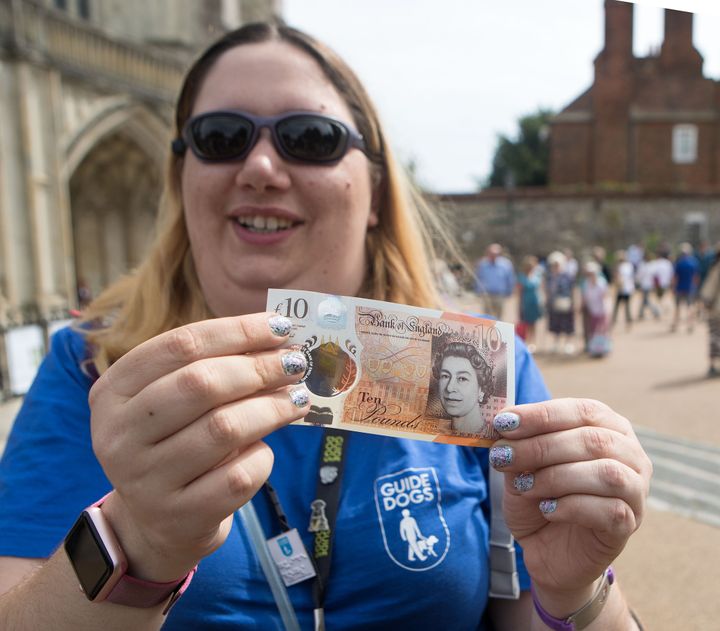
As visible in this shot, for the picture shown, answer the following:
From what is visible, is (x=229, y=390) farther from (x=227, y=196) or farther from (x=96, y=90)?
(x=96, y=90)

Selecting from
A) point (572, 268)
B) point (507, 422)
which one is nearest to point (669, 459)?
point (507, 422)

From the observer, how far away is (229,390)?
3.73 feet

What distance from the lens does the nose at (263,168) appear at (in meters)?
1.76

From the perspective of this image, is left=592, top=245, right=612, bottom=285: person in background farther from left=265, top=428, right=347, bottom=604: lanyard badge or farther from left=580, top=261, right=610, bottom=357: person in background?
left=265, top=428, right=347, bottom=604: lanyard badge

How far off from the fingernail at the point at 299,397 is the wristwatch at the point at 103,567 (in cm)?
41

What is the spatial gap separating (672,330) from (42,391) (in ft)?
49.2

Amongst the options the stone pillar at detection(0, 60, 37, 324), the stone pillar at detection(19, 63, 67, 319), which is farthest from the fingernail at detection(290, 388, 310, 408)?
the stone pillar at detection(19, 63, 67, 319)

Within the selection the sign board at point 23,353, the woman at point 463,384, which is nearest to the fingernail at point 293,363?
the woman at point 463,384

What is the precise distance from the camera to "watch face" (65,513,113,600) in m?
1.17

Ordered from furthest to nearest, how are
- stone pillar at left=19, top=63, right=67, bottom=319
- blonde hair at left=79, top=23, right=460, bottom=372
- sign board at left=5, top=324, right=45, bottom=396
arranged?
stone pillar at left=19, top=63, right=67, bottom=319 → sign board at left=5, top=324, right=45, bottom=396 → blonde hair at left=79, top=23, right=460, bottom=372

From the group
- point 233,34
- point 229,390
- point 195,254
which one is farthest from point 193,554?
point 233,34

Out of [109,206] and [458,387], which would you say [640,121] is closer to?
[109,206]

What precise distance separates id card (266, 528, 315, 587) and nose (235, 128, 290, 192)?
92 centimetres

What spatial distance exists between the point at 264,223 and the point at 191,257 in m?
0.44
